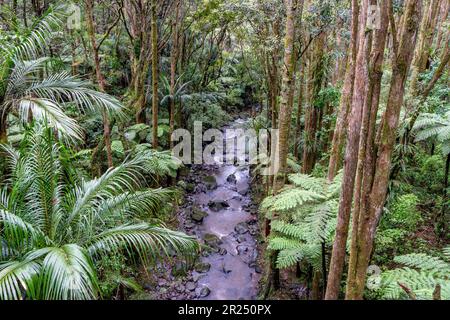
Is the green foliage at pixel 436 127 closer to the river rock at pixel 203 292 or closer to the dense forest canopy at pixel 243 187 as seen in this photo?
the dense forest canopy at pixel 243 187

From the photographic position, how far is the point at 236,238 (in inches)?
362

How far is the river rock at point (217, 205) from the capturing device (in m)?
10.7

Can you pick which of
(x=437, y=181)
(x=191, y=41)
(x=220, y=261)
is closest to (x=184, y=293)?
(x=220, y=261)

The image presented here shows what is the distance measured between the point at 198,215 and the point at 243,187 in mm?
2624

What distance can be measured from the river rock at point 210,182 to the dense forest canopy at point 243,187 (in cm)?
7

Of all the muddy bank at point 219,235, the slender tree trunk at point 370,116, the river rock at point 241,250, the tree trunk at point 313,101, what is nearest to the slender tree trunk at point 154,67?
the muddy bank at point 219,235

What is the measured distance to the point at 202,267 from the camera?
797cm

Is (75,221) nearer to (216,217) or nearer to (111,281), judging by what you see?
(111,281)

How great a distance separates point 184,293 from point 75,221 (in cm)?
357

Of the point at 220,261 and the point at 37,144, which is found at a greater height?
the point at 37,144

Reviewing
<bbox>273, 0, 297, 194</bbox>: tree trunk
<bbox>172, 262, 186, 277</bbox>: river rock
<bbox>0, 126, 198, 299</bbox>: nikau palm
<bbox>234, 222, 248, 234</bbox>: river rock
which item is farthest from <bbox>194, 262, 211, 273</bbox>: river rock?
<bbox>0, 126, 198, 299</bbox>: nikau palm

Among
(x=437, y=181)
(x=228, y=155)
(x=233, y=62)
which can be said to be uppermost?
(x=233, y=62)

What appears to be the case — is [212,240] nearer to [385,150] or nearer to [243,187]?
[243,187]

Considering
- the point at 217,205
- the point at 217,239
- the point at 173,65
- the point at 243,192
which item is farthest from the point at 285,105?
the point at 243,192
